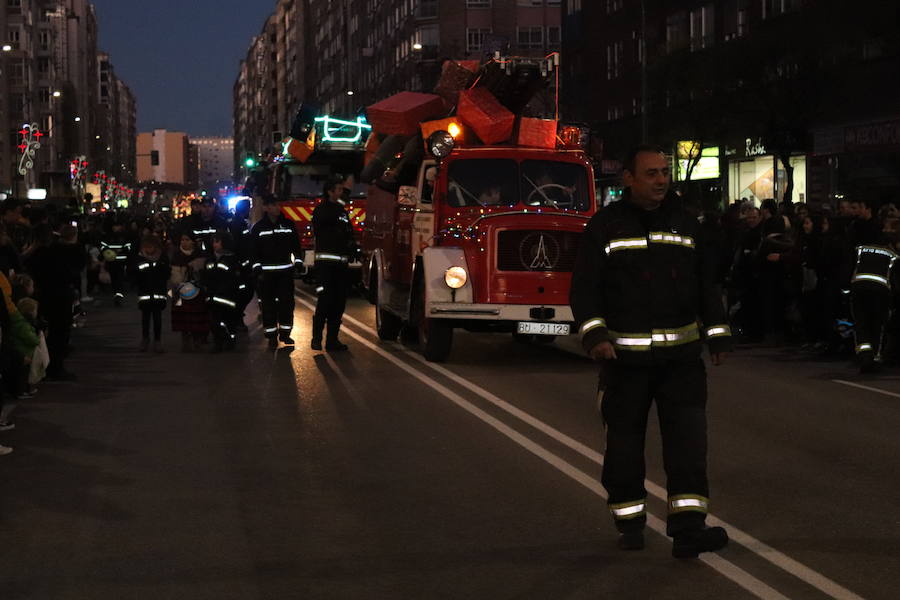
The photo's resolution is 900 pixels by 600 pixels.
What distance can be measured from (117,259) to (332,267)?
45.3ft

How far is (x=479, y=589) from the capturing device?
259 inches

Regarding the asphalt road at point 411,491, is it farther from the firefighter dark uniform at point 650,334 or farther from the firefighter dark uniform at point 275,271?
the firefighter dark uniform at point 275,271

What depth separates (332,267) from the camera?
1902 cm

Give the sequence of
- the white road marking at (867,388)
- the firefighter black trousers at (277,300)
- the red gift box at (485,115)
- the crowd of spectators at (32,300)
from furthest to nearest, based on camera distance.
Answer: the firefighter black trousers at (277,300) → the red gift box at (485,115) → the white road marking at (867,388) → the crowd of spectators at (32,300)

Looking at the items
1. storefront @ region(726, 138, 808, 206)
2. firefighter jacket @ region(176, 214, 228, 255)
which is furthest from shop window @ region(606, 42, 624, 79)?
firefighter jacket @ region(176, 214, 228, 255)

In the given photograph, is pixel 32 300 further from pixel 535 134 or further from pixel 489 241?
pixel 535 134

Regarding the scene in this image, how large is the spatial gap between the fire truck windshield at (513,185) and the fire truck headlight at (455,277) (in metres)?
1.11

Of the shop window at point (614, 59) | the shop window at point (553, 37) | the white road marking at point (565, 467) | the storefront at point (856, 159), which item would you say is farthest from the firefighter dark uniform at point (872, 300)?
the shop window at point (553, 37)

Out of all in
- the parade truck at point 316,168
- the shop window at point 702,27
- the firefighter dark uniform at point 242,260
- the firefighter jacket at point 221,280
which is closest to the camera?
the firefighter jacket at point 221,280

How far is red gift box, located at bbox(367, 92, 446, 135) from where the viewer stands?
63.5 ft

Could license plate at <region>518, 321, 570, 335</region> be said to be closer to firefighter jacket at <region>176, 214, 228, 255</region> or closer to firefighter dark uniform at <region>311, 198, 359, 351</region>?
firefighter dark uniform at <region>311, 198, 359, 351</region>

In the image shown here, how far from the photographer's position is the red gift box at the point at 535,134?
1831 cm

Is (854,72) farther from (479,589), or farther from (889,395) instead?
(479,589)

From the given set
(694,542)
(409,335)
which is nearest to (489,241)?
(409,335)
